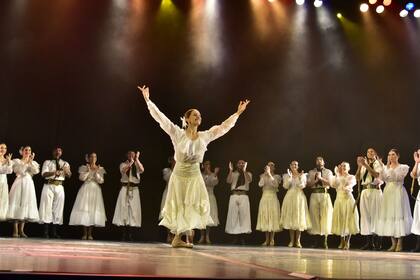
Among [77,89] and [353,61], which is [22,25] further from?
[353,61]

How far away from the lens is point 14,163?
899 centimetres

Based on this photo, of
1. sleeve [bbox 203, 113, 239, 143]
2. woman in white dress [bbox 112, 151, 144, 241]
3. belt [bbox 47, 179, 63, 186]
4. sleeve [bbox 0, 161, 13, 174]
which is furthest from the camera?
woman in white dress [bbox 112, 151, 144, 241]

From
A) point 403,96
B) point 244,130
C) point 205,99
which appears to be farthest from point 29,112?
point 403,96

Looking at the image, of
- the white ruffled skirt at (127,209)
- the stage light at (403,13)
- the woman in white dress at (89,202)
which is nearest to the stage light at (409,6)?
the stage light at (403,13)

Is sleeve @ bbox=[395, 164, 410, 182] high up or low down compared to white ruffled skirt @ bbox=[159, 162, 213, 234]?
up

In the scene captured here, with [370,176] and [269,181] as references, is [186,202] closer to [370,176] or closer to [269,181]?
[269,181]

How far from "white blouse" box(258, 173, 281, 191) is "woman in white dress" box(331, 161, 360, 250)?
996 mm

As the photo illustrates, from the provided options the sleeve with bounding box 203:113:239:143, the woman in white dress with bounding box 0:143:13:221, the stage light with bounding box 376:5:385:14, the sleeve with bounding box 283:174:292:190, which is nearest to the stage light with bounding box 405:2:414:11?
the stage light with bounding box 376:5:385:14

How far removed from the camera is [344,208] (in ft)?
30.9

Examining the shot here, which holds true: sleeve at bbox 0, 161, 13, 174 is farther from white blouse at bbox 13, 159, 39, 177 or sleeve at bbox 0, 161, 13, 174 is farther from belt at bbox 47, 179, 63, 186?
belt at bbox 47, 179, 63, 186

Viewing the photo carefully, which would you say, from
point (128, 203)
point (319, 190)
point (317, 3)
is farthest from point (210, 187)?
point (317, 3)

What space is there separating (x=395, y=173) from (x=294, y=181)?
178 cm

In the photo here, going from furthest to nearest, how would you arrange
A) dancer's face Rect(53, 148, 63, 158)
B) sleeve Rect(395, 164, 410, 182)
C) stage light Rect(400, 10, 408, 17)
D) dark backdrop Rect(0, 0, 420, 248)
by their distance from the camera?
1. stage light Rect(400, 10, 408, 17)
2. dark backdrop Rect(0, 0, 420, 248)
3. dancer's face Rect(53, 148, 63, 158)
4. sleeve Rect(395, 164, 410, 182)

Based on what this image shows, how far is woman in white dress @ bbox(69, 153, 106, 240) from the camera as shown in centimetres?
955
